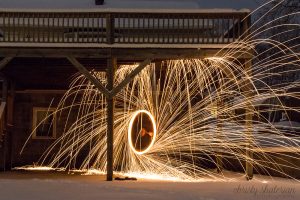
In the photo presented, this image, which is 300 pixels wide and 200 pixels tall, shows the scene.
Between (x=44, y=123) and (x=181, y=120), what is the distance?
4.82 m

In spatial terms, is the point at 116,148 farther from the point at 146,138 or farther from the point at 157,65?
the point at 157,65

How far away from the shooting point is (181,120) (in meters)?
16.3

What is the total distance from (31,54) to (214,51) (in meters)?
4.01

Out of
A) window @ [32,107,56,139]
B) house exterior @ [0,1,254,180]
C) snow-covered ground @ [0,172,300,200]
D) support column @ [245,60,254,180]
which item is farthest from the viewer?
window @ [32,107,56,139]

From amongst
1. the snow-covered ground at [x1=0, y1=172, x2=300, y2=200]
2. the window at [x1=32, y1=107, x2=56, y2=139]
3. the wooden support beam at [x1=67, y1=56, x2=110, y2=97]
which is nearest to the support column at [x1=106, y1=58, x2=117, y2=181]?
the wooden support beam at [x1=67, y1=56, x2=110, y2=97]

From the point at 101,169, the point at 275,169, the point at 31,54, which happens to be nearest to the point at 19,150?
the point at 101,169

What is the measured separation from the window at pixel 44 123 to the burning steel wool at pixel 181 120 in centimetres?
38

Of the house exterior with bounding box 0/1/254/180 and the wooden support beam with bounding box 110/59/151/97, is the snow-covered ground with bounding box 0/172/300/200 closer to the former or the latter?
the wooden support beam with bounding box 110/59/151/97

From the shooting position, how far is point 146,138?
17.5 m

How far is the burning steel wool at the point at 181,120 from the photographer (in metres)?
12.7

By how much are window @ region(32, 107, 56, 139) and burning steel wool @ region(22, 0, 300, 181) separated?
380mm

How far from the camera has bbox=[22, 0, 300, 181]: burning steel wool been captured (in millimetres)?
12734

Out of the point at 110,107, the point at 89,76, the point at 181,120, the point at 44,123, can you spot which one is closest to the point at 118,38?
the point at 89,76

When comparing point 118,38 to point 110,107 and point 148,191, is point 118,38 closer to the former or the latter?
point 110,107
